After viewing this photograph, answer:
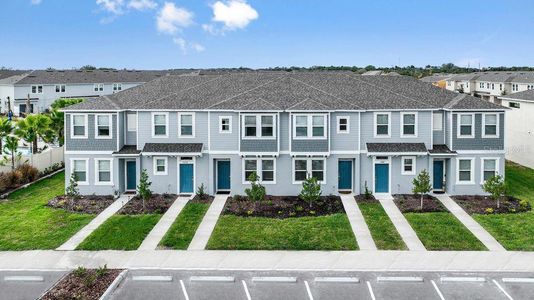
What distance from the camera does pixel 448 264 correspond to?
18500 millimetres

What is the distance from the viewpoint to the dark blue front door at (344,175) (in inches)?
1155

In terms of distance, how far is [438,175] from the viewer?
29438 mm

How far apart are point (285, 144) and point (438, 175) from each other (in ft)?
28.2

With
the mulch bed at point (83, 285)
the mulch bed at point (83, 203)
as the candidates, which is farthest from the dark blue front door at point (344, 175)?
the mulch bed at point (83, 285)

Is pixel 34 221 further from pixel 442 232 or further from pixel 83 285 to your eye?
pixel 442 232

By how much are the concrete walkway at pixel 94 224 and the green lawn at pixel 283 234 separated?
5235mm

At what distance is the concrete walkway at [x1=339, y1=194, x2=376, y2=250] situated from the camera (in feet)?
68.1

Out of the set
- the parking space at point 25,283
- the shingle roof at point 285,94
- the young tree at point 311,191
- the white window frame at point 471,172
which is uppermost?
the shingle roof at point 285,94

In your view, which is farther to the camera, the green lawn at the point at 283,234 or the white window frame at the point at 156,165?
the white window frame at the point at 156,165

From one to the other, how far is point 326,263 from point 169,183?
508 inches

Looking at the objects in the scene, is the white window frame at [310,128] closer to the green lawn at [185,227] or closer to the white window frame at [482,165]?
the green lawn at [185,227]

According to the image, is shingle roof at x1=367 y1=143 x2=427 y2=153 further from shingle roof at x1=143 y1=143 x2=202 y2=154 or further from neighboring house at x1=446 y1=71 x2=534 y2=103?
neighboring house at x1=446 y1=71 x2=534 y2=103

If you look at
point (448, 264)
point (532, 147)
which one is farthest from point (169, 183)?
point (532, 147)

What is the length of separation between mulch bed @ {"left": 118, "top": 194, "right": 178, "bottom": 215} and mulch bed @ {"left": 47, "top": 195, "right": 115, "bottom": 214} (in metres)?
1.20
